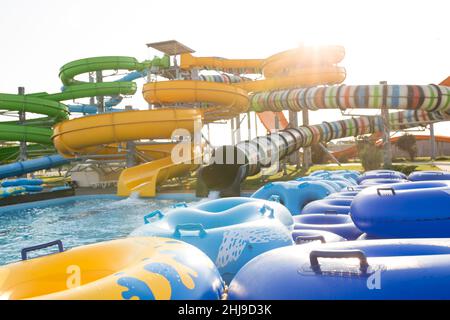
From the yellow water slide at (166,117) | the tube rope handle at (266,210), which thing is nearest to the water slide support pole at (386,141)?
the yellow water slide at (166,117)

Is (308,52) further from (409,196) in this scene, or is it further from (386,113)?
(409,196)

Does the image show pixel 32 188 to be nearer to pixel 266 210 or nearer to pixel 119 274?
pixel 266 210

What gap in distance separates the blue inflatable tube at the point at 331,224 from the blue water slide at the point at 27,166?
13.3 m

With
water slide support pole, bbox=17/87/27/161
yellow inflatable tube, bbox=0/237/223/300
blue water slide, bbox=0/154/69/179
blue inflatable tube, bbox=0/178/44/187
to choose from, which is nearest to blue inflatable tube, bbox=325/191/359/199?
yellow inflatable tube, bbox=0/237/223/300

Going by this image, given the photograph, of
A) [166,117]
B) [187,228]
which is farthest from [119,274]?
[166,117]

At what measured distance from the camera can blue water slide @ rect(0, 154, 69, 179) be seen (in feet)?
48.6

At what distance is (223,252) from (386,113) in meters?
12.9

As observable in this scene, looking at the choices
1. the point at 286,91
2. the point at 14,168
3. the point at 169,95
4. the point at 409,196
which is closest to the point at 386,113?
the point at 286,91

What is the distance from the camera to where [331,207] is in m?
5.05

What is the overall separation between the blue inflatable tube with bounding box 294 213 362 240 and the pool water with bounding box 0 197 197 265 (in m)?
2.91

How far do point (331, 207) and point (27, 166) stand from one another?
13672 mm

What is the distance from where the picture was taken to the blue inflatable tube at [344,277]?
4.83 feet

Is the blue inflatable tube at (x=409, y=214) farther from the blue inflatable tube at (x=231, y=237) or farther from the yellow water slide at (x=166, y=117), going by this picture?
the yellow water slide at (x=166, y=117)

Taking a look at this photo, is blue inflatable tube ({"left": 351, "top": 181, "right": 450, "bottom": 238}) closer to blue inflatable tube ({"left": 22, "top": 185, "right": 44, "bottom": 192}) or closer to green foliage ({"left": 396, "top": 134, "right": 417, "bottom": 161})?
blue inflatable tube ({"left": 22, "top": 185, "right": 44, "bottom": 192})
